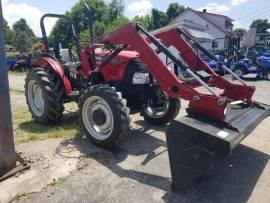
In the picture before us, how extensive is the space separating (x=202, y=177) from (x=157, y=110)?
250cm

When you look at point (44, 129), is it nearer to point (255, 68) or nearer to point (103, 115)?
point (103, 115)

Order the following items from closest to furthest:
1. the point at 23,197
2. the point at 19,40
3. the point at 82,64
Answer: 1. the point at 23,197
2. the point at 82,64
3. the point at 19,40

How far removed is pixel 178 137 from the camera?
3.45 metres

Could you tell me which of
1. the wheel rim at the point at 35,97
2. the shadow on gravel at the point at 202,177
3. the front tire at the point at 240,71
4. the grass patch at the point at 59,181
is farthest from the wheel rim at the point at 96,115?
the front tire at the point at 240,71

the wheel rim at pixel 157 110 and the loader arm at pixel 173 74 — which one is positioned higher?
the loader arm at pixel 173 74

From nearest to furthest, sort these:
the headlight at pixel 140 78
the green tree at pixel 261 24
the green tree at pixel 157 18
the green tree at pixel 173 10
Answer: the headlight at pixel 140 78 → the green tree at pixel 157 18 → the green tree at pixel 173 10 → the green tree at pixel 261 24

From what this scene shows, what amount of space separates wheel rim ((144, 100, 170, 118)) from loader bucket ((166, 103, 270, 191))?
2.33 m

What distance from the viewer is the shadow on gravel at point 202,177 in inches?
137

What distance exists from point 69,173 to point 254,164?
8.42 feet

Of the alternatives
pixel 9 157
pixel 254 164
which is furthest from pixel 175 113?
pixel 9 157

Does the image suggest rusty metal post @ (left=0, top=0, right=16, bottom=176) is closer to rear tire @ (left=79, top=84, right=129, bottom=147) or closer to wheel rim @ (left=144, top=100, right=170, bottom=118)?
rear tire @ (left=79, top=84, right=129, bottom=147)

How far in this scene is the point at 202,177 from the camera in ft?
12.8

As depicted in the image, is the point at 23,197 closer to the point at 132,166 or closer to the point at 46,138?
the point at 132,166

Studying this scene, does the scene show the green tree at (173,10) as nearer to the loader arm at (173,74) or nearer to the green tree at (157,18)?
the green tree at (157,18)
